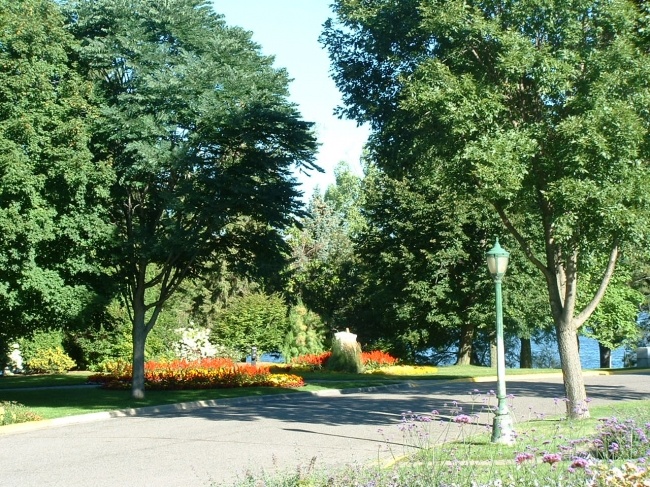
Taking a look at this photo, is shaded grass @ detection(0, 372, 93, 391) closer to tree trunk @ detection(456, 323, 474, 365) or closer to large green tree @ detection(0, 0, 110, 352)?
large green tree @ detection(0, 0, 110, 352)

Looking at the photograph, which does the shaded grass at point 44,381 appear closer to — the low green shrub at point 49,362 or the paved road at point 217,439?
the low green shrub at point 49,362

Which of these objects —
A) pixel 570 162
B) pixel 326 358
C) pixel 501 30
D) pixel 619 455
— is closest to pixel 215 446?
pixel 619 455

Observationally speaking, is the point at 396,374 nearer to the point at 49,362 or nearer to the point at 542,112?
the point at 49,362

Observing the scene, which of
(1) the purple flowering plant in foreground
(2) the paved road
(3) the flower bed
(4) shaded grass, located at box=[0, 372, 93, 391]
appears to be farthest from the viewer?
(3) the flower bed

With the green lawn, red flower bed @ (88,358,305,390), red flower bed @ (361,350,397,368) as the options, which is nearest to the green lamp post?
the green lawn

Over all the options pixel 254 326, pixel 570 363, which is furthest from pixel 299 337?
pixel 570 363

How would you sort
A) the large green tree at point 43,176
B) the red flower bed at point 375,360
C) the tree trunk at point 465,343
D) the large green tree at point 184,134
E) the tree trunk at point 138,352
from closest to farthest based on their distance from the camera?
the large green tree at point 43,176, the large green tree at point 184,134, the tree trunk at point 138,352, the red flower bed at point 375,360, the tree trunk at point 465,343

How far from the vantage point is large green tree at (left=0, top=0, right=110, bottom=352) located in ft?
57.6

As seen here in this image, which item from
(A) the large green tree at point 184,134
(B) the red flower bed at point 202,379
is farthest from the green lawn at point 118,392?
(A) the large green tree at point 184,134

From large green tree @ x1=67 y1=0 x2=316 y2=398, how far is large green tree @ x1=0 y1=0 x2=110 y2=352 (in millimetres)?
1107

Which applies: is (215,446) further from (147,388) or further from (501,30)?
(147,388)

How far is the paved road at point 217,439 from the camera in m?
10.6

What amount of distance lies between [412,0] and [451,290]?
23853 millimetres

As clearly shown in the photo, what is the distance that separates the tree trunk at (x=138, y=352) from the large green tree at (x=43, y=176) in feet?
10.6
